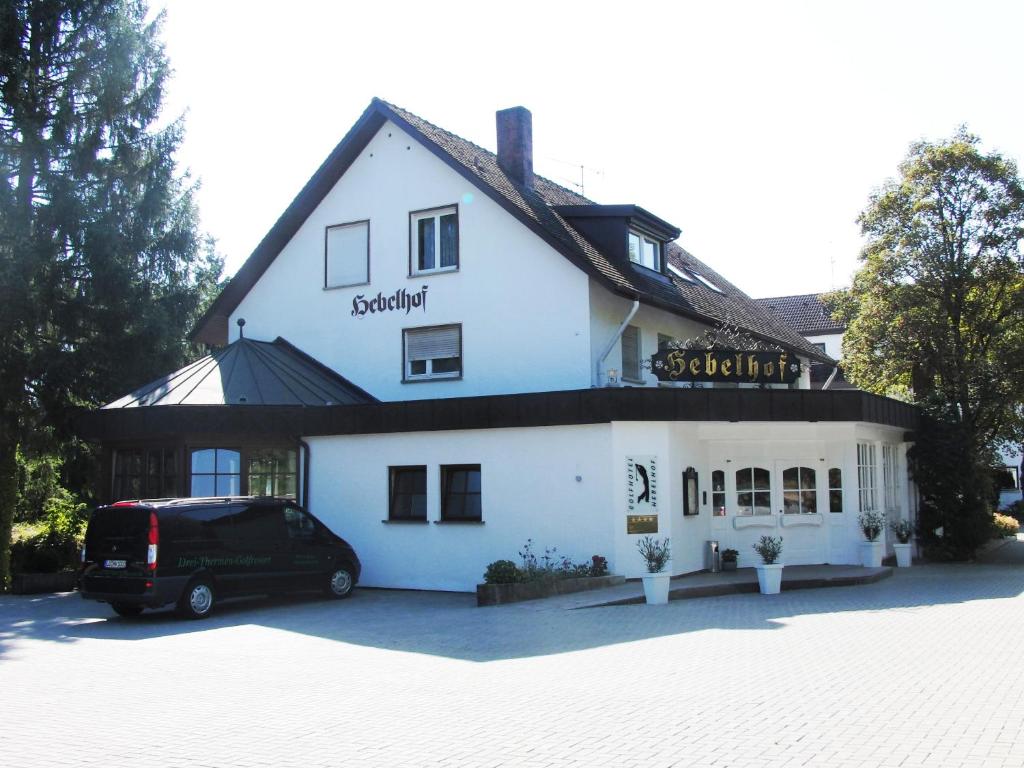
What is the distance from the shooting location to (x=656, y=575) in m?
15.1

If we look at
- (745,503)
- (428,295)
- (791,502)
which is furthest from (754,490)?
(428,295)

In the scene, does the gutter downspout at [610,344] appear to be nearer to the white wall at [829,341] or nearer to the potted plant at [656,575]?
the potted plant at [656,575]

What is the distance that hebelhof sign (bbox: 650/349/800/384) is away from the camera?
59.2 feet

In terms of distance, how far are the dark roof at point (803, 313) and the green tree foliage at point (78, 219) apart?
36132 millimetres

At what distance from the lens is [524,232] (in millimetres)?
19734

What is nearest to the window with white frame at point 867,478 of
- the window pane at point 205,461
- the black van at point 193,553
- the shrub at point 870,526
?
the shrub at point 870,526

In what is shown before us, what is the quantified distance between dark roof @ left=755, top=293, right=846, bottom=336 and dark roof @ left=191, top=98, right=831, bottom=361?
28355mm

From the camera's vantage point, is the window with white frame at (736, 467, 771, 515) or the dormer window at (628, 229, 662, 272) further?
the dormer window at (628, 229, 662, 272)

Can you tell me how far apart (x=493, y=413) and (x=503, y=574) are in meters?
3.17

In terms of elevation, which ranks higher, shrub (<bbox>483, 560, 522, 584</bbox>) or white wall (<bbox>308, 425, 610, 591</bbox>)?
white wall (<bbox>308, 425, 610, 591</bbox>)

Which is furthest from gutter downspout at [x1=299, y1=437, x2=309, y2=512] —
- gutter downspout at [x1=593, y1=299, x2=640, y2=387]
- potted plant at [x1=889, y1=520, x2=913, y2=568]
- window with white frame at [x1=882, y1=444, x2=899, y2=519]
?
window with white frame at [x1=882, y1=444, x2=899, y2=519]

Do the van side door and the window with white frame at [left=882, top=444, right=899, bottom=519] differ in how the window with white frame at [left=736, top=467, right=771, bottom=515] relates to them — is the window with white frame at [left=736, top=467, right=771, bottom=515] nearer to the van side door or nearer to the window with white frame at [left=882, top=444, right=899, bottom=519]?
the window with white frame at [left=882, top=444, right=899, bottom=519]

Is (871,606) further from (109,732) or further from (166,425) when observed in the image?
(166,425)

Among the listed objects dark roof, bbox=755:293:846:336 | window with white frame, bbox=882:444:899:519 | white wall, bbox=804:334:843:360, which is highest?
dark roof, bbox=755:293:846:336
